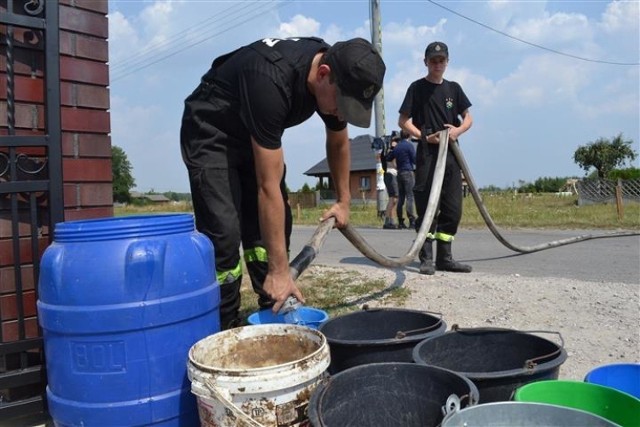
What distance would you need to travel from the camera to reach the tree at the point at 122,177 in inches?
3063

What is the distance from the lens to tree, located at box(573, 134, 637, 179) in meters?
36.0

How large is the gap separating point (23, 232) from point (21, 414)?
85cm

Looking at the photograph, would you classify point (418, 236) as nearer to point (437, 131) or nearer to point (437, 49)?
point (437, 131)

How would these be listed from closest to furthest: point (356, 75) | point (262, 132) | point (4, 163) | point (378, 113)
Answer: point (356, 75) < point (262, 132) < point (4, 163) < point (378, 113)

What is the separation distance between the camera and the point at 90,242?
6.22 ft

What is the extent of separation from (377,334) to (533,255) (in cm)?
452

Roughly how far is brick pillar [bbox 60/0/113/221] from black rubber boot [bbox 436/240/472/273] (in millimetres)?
3358

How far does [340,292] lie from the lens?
14.7ft

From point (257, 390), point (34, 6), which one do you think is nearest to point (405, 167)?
Answer: point (34, 6)

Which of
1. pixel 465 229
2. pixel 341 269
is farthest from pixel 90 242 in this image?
pixel 465 229

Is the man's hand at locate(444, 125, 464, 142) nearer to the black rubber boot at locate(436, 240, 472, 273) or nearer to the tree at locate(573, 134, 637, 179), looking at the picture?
the black rubber boot at locate(436, 240, 472, 273)

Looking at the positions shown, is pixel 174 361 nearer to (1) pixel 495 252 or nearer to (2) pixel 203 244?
(2) pixel 203 244

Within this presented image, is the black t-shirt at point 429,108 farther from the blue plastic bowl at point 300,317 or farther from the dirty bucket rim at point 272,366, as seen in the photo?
the dirty bucket rim at point 272,366

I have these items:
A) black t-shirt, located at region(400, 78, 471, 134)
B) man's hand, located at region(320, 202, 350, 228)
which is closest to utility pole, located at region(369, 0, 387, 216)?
black t-shirt, located at region(400, 78, 471, 134)
